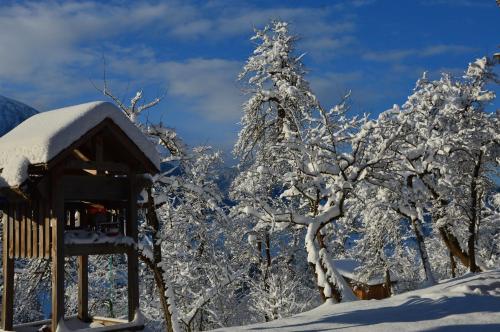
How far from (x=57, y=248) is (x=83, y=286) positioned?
94.5 inches

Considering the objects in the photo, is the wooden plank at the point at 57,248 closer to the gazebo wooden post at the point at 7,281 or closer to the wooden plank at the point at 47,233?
the wooden plank at the point at 47,233

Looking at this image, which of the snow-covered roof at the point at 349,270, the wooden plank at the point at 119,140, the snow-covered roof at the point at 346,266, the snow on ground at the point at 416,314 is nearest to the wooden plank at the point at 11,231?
the wooden plank at the point at 119,140

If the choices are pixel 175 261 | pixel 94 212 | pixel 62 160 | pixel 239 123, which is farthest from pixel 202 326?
pixel 62 160

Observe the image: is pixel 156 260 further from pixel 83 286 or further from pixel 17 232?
pixel 17 232

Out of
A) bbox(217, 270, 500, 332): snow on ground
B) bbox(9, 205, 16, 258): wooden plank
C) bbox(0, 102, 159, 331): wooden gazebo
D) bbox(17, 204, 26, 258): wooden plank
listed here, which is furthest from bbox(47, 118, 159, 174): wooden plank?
bbox(217, 270, 500, 332): snow on ground

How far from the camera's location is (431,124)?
1752 centimetres

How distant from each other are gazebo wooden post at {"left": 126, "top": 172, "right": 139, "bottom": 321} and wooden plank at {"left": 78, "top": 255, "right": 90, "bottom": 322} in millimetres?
1308

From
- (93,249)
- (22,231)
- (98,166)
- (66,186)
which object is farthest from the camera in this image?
(98,166)

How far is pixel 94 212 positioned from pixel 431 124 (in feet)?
37.7

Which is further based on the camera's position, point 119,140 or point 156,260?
point 156,260

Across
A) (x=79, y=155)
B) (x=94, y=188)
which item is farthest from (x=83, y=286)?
(x=79, y=155)

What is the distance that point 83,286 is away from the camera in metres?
10.6

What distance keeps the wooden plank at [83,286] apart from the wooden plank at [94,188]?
1.66 meters

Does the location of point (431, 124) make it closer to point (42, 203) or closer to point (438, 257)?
point (42, 203)
